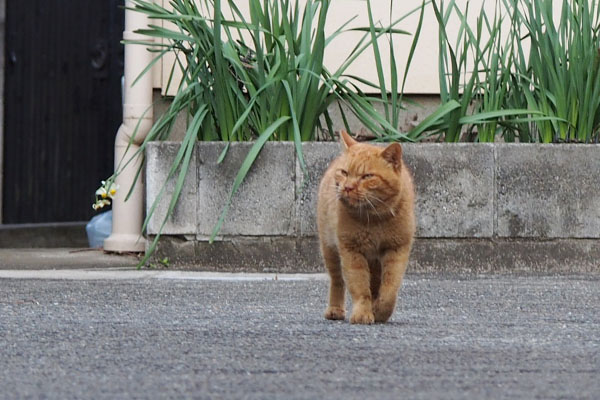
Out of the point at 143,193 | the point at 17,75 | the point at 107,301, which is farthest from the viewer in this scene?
the point at 17,75

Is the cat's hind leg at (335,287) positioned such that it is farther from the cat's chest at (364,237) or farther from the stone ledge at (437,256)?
the stone ledge at (437,256)

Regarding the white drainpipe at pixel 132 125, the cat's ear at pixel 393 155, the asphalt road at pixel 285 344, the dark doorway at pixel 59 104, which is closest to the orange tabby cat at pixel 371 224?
the cat's ear at pixel 393 155

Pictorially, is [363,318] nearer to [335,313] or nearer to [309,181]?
[335,313]

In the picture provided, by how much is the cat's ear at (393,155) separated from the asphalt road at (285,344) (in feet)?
1.94

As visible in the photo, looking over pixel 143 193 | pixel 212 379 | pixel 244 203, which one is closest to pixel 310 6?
pixel 244 203

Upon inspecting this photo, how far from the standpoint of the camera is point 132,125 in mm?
7777

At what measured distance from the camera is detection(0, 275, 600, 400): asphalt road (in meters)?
3.16

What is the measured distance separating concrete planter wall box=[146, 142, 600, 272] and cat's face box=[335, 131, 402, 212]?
2197mm

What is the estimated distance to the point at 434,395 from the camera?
3.04 metres

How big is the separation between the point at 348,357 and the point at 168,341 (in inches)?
26.4

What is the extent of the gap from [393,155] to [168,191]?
100 inches

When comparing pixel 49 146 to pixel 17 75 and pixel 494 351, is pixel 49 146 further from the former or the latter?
pixel 494 351

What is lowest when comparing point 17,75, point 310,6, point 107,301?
point 107,301

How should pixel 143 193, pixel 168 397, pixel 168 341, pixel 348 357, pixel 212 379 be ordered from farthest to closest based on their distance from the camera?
pixel 143 193 → pixel 168 341 → pixel 348 357 → pixel 212 379 → pixel 168 397
